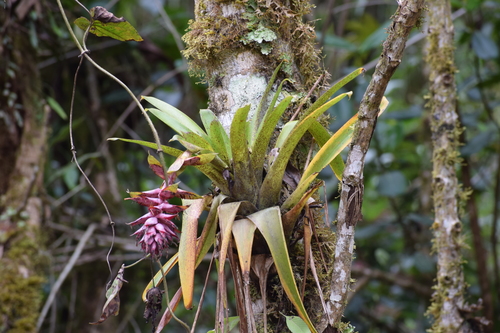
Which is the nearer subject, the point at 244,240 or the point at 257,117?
the point at 244,240

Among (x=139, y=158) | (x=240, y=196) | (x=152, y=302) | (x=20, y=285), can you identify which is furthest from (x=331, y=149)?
(x=139, y=158)

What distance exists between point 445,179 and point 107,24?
116 cm

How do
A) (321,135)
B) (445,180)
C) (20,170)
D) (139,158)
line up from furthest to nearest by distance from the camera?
(139,158) < (20,170) < (445,180) < (321,135)

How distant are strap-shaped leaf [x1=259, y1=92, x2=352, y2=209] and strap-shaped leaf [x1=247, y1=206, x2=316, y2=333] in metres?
0.06

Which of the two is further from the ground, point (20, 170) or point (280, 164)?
point (20, 170)

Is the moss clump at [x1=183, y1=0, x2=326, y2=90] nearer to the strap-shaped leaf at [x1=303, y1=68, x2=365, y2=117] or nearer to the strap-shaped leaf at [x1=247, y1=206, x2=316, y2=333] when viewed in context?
the strap-shaped leaf at [x1=303, y1=68, x2=365, y2=117]

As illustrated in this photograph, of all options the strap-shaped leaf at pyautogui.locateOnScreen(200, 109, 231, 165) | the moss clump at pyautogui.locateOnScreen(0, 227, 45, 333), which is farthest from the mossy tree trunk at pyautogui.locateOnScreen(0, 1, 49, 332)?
the strap-shaped leaf at pyautogui.locateOnScreen(200, 109, 231, 165)

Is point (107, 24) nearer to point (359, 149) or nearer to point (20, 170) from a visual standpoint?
point (359, 149)

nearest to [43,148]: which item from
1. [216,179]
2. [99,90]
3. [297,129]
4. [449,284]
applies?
[99,90]

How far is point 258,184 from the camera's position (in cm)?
82

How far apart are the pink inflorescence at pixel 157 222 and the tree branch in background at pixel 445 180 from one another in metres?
1.01

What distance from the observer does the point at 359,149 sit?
718mm

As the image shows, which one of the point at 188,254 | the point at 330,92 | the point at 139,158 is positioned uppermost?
the point at 139,158

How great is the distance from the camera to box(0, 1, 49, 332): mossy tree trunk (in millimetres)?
1558
